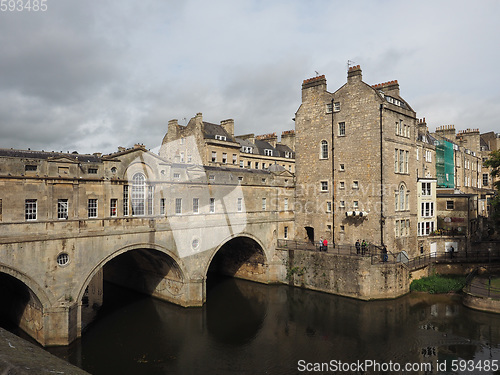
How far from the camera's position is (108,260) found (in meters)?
21.0

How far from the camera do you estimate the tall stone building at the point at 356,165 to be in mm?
29156

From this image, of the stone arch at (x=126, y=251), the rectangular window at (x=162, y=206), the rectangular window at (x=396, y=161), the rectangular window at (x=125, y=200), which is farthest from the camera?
the rectangular window at (x=396, y=161)

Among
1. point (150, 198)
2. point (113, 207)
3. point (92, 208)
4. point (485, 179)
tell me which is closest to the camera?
point (92, 208)

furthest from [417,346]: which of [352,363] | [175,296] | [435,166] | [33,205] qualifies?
[435,166]

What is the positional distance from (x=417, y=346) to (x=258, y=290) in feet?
46.4

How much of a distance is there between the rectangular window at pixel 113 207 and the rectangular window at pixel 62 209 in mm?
2498

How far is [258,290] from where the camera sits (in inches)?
1207

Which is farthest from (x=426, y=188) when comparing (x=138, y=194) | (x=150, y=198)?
(x=138, y=194)

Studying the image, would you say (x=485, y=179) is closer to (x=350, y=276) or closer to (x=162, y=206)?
(x=350, y=276)

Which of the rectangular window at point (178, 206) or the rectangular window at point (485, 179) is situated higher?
the rectangular window at point (485, 179)

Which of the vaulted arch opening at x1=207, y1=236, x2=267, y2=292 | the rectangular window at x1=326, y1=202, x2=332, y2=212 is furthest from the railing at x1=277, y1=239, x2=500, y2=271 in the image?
the rectangular window at x1=326, y1=202, x2=332, y2=212

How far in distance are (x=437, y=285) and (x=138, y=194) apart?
78.7 feet

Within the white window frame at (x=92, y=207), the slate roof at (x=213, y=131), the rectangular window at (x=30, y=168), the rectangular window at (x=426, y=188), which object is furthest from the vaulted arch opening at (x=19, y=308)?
the rectangular window at (x=426, y=188)

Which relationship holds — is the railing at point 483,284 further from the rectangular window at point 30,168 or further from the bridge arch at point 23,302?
the rectangular window at point 30,168
